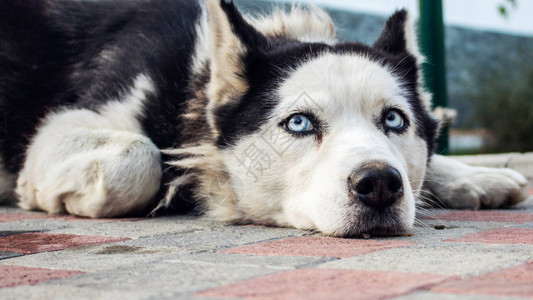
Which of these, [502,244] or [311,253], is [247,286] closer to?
[311,253]

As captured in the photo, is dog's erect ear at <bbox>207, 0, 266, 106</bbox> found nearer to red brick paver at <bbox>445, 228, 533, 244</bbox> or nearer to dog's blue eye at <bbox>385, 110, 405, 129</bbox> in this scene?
dog's blue eye at <bbox>385, 110, 405, 129</bbox>

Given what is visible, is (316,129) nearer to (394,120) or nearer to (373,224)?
(394,120)

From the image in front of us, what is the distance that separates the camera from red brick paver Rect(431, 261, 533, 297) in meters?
1.45

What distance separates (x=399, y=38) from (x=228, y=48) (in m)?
0.98

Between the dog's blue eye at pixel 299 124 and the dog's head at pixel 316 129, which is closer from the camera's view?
the dog's head at pixel 316 129

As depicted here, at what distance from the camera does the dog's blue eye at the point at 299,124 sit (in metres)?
3.01

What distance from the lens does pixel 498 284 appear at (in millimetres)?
1535

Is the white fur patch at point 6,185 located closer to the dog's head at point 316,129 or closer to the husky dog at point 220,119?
the husky dog at point 220,119

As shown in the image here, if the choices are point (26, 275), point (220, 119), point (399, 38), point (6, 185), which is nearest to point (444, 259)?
point (26, 275)

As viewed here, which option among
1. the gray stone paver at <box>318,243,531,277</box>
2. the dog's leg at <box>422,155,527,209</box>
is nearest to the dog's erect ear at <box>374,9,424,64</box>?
the dog's leg at <box>422,155,527,209</box>

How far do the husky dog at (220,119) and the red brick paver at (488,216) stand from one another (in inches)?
7.7

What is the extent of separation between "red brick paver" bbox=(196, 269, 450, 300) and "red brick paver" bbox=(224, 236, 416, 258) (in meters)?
0.37

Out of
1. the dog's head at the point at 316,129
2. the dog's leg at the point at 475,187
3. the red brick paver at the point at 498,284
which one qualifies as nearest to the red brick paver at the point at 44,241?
the dog's head at the point at 316,129

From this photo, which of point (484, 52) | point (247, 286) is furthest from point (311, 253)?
point (484, 52)
